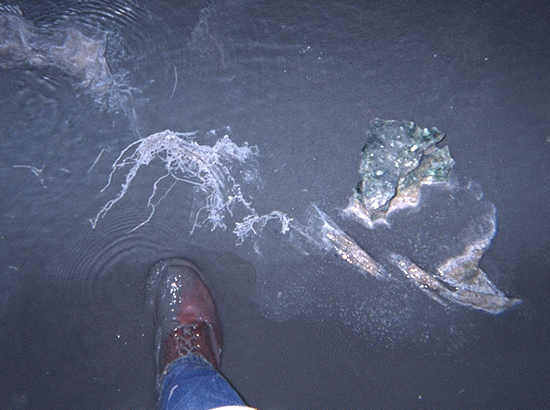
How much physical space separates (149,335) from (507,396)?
209 centimetres

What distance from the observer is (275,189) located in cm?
216

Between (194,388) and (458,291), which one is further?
(458,291)

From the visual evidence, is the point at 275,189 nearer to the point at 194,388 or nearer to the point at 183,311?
the point at 183,311

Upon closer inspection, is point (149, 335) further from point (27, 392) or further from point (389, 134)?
point (389, 134)

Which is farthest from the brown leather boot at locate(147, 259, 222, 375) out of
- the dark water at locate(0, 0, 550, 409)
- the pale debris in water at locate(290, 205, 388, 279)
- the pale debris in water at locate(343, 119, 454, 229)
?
the pale debris in water at locate(343, 119, 454, 229)

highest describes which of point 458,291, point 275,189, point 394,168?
point 394,168

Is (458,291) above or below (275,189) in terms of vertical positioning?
below

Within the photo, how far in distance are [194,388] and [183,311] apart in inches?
17.3

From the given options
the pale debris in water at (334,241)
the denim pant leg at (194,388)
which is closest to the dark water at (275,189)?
the pale debris in water at (334,241)

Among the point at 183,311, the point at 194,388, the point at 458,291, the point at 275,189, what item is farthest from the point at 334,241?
the point at 194,388

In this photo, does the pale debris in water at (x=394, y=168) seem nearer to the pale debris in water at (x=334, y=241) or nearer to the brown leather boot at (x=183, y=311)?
the pale debris in water at (x=334, y=241)

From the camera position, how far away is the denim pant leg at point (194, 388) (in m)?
1.73

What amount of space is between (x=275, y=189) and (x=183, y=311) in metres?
0.89

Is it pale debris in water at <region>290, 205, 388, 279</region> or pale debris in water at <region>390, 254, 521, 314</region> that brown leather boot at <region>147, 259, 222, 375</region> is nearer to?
pale debris in water at <region>290, 205, 388, 279</region>
